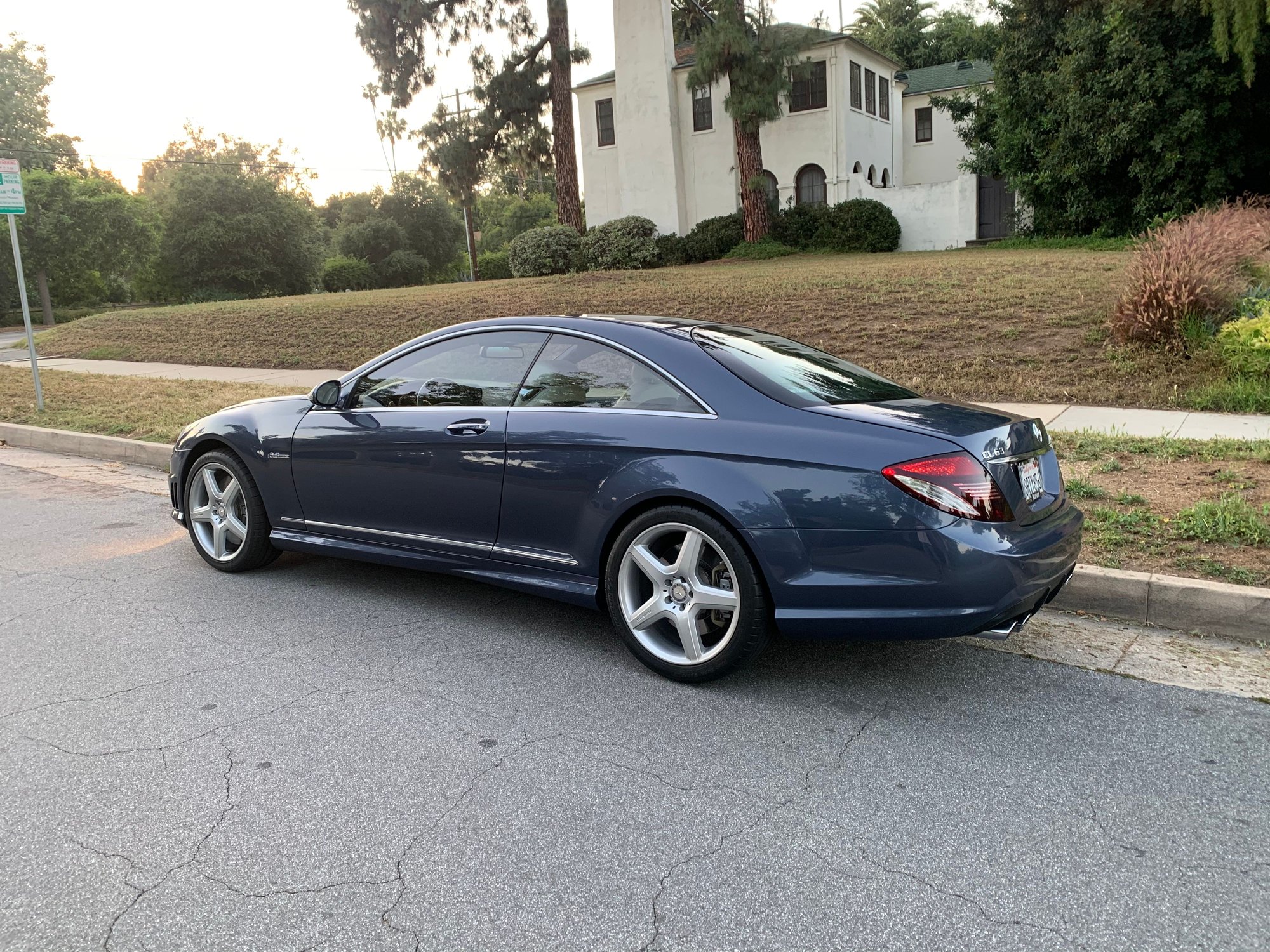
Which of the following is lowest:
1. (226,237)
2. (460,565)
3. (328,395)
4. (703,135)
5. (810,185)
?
(460,565)

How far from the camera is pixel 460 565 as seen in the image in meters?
4.60

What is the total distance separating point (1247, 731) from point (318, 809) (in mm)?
3192

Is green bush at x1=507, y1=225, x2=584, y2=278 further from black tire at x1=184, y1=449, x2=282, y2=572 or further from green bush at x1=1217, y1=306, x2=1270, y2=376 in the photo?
black tire at x1=184, y1=449, x2=282, y2=572

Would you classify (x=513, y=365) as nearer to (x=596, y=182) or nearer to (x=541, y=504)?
(x=541, y=504)

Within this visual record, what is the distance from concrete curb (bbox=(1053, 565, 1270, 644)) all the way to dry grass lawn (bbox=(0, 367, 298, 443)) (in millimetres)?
8434

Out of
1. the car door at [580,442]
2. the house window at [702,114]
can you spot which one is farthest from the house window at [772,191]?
the car door at [580,442]

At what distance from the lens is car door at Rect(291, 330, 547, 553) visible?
4508 mm

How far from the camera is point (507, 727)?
11.8 feet

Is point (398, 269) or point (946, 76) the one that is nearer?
point (946, 76)

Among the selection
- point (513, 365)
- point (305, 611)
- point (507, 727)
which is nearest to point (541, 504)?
point (513, 365)

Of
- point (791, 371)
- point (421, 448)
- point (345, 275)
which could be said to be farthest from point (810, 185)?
point (421, 448)

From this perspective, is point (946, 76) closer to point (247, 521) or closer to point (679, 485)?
point (247, 521)

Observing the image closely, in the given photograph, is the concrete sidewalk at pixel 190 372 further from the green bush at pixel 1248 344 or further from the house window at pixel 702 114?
the house window at pixel 702 114

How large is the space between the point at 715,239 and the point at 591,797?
26.3 meters
